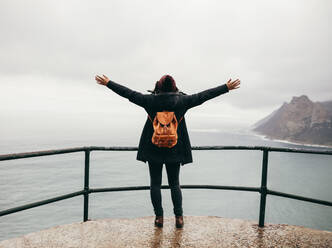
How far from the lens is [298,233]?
3264mm

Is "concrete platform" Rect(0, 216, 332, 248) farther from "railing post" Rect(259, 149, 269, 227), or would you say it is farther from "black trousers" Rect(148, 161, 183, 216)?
"black trousers" Rect(148, 161, 183, 216)

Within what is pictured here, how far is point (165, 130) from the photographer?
9.00 ft

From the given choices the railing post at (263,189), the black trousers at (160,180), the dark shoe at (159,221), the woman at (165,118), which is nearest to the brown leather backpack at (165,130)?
the woman at (165,118)

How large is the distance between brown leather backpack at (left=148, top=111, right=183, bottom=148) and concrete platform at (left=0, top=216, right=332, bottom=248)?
3.68ft

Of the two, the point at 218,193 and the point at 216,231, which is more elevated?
the point at 216,231

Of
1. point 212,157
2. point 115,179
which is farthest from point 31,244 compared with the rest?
point 212,157

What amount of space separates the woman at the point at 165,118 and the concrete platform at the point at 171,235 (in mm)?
438

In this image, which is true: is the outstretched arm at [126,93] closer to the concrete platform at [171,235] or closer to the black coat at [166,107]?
Result: the black coat at [166,107]

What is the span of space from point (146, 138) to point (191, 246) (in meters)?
1.28

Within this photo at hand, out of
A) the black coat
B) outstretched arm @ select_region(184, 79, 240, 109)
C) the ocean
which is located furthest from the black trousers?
the ocean

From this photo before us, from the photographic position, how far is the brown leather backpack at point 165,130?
108 inches

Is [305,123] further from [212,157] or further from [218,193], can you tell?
[218,193]

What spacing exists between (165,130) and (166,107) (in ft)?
0.86

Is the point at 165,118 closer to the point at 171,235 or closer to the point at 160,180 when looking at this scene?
the point at 160,180
